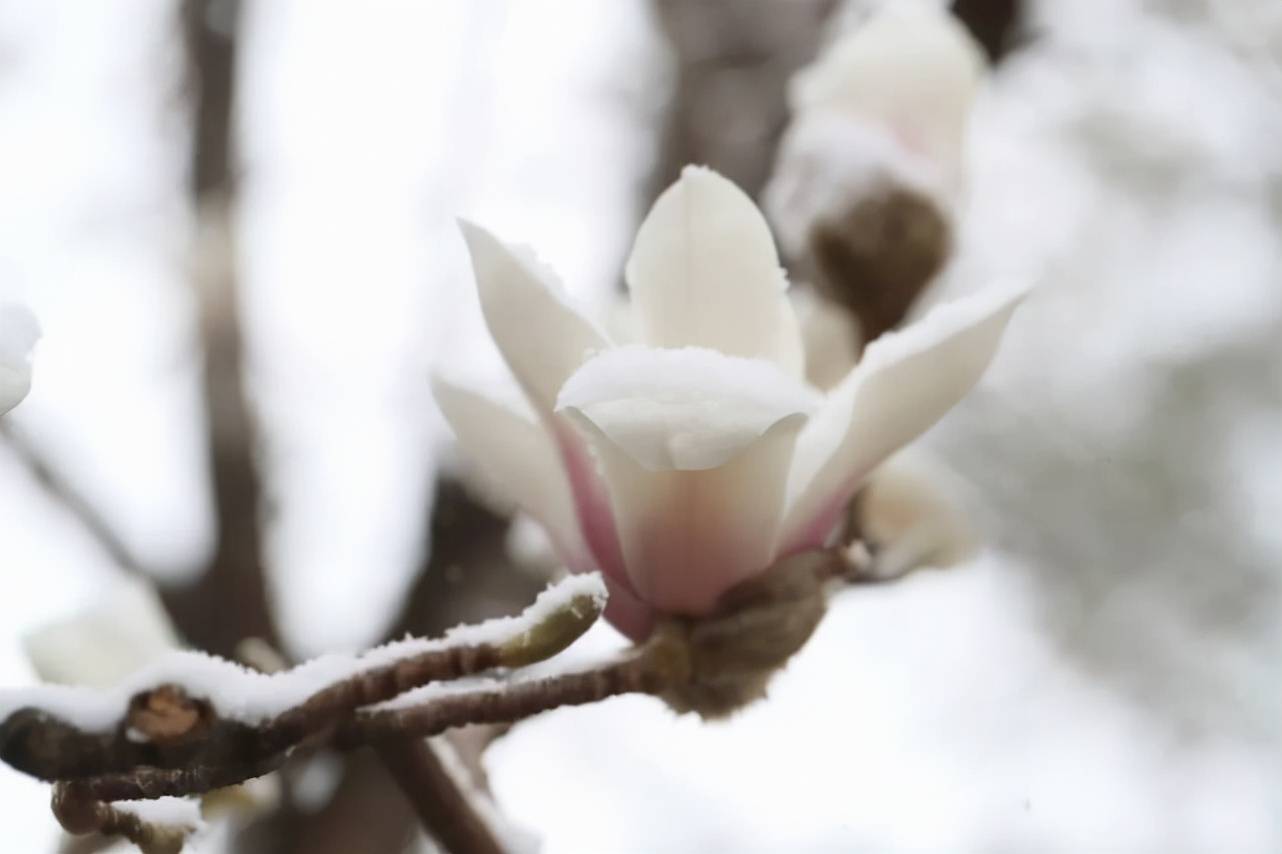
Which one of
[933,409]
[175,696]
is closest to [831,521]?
[933,409]

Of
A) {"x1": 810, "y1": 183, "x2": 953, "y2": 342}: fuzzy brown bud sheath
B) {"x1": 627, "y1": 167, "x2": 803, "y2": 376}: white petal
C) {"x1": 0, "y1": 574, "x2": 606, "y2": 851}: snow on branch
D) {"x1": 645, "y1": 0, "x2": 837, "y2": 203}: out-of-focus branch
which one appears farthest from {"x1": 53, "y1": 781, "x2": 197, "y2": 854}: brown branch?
{"x1": 645, "y1": 0, "x2": 837, "y2": 203}: out-of-focus branch

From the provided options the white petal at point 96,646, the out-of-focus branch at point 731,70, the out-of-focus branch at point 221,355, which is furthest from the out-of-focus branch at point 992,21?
the white petal at point 96,646

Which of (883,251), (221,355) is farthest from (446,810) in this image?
(221,355)

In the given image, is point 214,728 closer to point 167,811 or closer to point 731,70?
point 167,811

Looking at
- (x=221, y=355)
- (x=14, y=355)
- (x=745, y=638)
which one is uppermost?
(x=14, y=355)

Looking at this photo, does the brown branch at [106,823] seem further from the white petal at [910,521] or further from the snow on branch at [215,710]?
the white petal at [910,521]

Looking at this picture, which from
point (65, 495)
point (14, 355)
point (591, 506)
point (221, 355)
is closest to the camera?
point (14, 355)

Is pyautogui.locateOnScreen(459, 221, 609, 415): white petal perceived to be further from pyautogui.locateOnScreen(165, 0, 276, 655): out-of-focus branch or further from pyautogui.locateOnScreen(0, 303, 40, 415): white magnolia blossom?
pyautogui.locateOnScreen(165, 0, 276, 655): out-of-focus branch

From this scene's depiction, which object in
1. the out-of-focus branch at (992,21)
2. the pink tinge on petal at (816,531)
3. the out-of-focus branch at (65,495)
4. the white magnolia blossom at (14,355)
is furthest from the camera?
the out-of-focus branch at (992,21)
